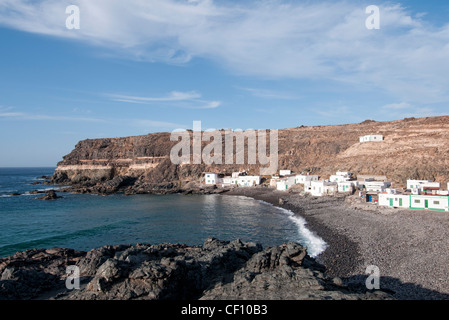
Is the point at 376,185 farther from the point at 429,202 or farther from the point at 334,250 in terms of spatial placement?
the point at 334,250

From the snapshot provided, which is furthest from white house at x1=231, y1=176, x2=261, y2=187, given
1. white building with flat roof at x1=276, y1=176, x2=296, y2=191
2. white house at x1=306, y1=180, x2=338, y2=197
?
white house at x1=306, y1=180, x2=338, y2=197

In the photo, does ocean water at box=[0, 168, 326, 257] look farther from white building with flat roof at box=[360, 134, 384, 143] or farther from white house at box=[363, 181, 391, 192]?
white building with flat roof at box=[360, 134, 384, 143]

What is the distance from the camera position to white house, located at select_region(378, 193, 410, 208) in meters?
31.4

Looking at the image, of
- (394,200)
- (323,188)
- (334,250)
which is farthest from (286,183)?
(334,250)

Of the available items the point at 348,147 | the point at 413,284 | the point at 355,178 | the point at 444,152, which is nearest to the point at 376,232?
the point at 413,284

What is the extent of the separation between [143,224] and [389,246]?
25208 mm

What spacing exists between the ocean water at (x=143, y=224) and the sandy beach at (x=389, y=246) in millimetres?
1954

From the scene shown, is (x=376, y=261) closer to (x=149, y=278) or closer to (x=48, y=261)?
(x=149, y=278)

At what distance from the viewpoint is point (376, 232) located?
2464 cm

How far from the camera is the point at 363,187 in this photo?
4472cm

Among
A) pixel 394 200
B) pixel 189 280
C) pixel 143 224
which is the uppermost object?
pixel 394 200

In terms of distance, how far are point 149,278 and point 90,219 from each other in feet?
102

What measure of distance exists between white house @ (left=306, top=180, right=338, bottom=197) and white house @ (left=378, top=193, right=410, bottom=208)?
11.4 metres

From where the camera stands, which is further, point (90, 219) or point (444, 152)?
point (444, 152)
